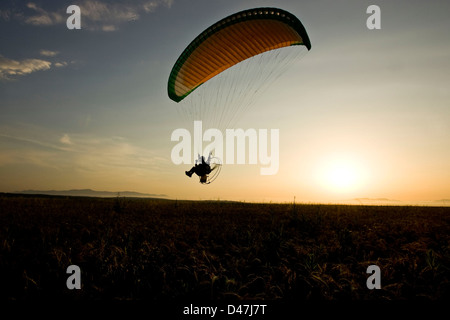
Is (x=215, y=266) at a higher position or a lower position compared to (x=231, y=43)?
lower

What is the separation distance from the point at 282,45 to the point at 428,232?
1022 cm

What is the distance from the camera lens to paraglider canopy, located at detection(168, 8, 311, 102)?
1149cm

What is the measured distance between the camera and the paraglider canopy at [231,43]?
1149 centimetres

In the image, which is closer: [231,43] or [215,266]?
[215,266]

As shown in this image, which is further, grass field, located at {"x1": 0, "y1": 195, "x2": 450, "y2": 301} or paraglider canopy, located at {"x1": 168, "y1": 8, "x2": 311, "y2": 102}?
paraglider canopy, located at {"x1": 168, "y1": 8, "x2": 311, "y2": 102}

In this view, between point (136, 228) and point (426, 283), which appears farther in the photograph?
point (136, 228)

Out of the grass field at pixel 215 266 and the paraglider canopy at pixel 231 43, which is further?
the paraglider canopy at pixel 231 43

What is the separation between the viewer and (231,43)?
1302cm

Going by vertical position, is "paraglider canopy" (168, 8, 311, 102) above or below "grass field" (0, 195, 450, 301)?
above

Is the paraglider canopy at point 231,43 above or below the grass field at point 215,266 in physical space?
above
